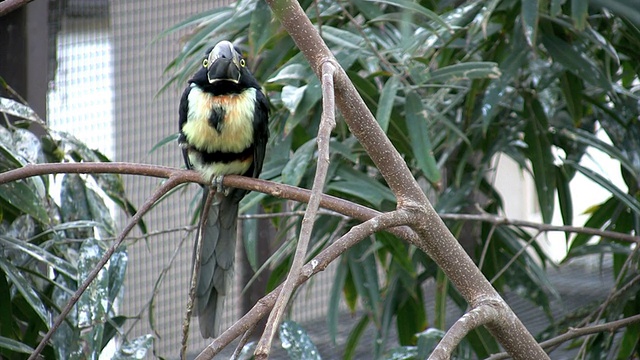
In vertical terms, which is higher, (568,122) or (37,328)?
(568,122)

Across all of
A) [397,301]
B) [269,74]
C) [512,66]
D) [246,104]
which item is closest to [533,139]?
[512,66]

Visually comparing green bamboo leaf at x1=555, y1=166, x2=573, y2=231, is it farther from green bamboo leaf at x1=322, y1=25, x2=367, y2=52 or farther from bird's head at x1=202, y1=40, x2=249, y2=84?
bird's head at x1=202, y1=40, x2=249, y2=84

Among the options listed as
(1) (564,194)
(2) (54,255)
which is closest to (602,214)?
(1) (564,194)

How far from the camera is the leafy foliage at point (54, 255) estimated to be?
1.11 meters

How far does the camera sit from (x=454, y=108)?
5.84 feet

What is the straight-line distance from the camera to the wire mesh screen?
2053mm

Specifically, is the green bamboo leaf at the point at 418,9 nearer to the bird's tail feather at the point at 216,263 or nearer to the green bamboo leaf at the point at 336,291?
the bird's tail feather at the point at 216,263

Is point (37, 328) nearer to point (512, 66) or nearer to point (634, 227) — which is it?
point (512, 66)

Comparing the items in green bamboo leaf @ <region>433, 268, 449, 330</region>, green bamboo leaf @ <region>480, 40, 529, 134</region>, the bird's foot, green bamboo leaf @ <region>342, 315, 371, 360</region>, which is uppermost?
green bamboo leaf @ <region>480, 40, 529, 134</region>

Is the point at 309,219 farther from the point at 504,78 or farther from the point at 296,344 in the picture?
the point at 504,78

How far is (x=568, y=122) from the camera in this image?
6.00 ft

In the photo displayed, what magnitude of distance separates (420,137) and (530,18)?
0.26m

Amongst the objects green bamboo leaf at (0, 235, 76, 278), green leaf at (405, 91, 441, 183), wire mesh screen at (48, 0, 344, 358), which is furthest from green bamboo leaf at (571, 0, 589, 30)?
wire mesh screen at (48, 0, 344, 358)

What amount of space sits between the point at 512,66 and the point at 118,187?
0.77m
